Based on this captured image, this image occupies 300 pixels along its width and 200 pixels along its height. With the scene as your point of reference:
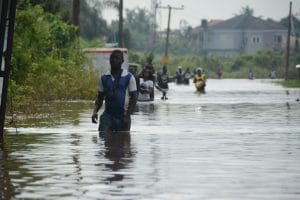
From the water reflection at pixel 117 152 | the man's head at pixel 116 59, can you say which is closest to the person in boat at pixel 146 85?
the water reflection at pixel 117 152

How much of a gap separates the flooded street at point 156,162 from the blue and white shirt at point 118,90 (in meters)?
0.61

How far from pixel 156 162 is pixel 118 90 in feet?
14.2

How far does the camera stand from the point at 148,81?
4306 cm

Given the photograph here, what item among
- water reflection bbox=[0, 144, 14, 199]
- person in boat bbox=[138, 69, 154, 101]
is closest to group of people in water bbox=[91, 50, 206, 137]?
water reflection bbox=[0, 144, 14, 199]

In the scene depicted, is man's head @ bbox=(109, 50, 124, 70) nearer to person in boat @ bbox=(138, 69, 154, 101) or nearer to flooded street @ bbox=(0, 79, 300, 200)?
flooded street @ bbox=(0, 79, 300, 200)

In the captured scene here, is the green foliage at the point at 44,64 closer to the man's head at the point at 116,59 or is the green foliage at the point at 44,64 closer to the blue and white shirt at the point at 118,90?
the blue and white shirt at the point at 118,90

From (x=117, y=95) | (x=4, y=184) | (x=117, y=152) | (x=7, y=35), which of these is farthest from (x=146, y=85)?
(x=4, y=184)

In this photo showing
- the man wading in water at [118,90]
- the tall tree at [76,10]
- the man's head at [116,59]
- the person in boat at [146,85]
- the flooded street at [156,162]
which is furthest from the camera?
the tall tree at [76,10]

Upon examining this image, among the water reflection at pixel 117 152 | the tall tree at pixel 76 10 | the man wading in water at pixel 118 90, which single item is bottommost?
the water reflection at pixel 117 152

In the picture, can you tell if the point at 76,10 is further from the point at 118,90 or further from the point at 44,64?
the point at 118,90

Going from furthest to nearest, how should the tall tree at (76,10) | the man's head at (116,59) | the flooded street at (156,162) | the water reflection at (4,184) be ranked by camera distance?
the tall tree at (76,10)
the man's head at (116,59)
the flooded street at (156,162)
the water reflection at (4,184)

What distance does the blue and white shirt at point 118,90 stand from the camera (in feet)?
67.5

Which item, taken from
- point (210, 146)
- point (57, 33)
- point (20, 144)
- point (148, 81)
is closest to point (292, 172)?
point (210, 146)

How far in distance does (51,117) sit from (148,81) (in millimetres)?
12822
